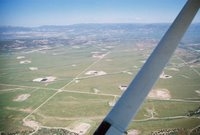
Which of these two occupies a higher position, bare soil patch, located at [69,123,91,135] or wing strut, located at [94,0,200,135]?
wing strut, located at [94,0,200,135]

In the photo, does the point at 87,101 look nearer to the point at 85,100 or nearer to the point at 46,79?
the point at 85,100

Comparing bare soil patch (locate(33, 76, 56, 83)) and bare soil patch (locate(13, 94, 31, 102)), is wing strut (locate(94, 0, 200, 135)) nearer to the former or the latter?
bare soil patch (locate(13, 94, 31, 102))

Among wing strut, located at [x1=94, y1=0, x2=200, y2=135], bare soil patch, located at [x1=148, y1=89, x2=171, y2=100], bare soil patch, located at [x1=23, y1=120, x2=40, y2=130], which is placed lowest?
bare soil patch, located at [x1=148, y1=89, x2=171, y2=100]

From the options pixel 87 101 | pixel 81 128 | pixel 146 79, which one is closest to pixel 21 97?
pixel 87 101

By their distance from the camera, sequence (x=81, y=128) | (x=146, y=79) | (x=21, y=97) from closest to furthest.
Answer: (x=146, y=79), (x=81, y=128), (x=21, y=97)

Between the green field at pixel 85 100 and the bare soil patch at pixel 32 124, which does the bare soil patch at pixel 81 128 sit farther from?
the bare soil patch at pixel 32 124

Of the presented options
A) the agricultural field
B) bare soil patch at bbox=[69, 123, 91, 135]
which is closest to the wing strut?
the agricultural field

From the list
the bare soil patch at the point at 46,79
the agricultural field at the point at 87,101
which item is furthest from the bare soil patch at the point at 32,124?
the bare soil patch at the point at 46,79

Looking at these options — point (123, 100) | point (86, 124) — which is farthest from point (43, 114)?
point (123, 100)
